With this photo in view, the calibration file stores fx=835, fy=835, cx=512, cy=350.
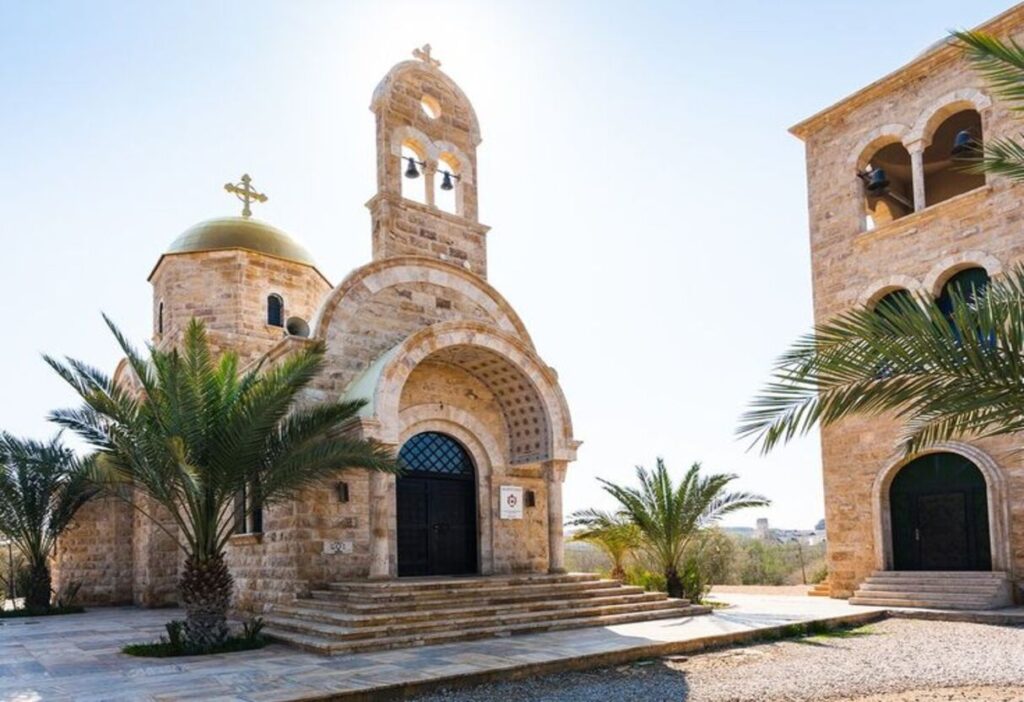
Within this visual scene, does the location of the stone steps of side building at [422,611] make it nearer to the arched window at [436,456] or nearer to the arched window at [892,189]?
the arched window at [436,456]

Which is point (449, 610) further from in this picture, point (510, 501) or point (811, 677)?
point (811, 677)

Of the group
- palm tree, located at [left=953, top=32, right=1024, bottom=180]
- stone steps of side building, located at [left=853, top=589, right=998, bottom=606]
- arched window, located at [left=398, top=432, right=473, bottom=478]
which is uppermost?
palm tree, located at [left=953, top=32, right=1024, bottom=180]

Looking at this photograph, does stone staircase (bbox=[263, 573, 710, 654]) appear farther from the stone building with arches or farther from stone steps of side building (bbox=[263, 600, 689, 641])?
the stone building with arches

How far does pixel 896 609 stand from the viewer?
45.0ft

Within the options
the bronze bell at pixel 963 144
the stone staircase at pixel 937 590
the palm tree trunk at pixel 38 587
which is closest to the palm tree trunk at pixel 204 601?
the palm tree trunk at pixel 38 587

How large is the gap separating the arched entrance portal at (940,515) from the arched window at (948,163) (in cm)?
605

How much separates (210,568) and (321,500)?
222cm

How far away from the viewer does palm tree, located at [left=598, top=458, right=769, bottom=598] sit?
600 inches

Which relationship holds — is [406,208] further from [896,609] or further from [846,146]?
[896,609]

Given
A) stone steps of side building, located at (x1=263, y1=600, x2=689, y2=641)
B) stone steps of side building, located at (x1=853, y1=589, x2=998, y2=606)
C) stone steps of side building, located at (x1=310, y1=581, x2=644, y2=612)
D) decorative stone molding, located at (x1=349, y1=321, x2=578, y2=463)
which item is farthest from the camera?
stone steps of side building, located at (x1=853, y1=589, x2=998, y2=606)

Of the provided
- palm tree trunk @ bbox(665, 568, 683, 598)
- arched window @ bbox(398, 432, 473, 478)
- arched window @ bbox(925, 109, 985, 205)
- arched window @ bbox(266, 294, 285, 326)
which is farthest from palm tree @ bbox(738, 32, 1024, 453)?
arched window @ bbox(266, 294, 285, 326)

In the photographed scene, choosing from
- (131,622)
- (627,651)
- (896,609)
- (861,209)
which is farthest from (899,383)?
(131,622)

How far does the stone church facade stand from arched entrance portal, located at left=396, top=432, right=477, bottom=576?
0.9 inches

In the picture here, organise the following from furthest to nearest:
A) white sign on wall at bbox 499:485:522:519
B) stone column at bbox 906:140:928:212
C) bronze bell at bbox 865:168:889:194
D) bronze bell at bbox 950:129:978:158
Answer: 1. bronze bell at bbox 865:168:889:194
2. stone column at bbox 906:140:928:212
3. white sign on wall at bbox 499:485:522:519
4. bronze bell at bbox 950:129:978:158
